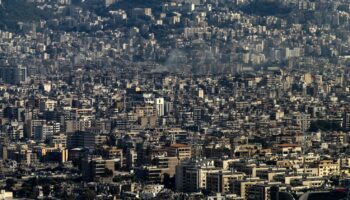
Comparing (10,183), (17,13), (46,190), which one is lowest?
(17,13)

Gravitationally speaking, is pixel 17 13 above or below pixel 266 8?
below

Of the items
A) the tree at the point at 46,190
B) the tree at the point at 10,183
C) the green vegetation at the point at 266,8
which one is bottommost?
the green vegetation at the point at 266,8

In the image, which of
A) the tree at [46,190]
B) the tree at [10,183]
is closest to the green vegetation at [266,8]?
the tree at [10,183]

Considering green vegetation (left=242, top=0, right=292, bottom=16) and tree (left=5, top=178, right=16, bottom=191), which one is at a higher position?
tree (left=5, top=178, right=16, bottom=191)

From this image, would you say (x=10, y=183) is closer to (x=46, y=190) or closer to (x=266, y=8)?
(x=46, y=190)

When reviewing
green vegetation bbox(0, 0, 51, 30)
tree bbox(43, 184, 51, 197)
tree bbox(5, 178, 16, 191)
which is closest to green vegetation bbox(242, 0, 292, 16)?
green vegetation bbox(0, 0, 51, 30)

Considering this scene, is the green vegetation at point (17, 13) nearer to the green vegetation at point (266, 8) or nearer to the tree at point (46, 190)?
the green vegetation at point (266, 8)

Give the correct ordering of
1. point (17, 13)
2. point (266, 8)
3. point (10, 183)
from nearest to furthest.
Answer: point (10, 183), point (266, 8), point (17, 13)

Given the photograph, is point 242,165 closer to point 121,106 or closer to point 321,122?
point 321,122

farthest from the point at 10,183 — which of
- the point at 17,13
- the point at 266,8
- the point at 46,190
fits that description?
the point at 17,13

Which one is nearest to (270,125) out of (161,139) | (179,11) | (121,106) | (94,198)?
(161,139)

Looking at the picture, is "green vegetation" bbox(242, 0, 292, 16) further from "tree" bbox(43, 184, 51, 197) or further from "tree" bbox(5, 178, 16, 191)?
"tree" bbox(43, 184, 51, 197)
